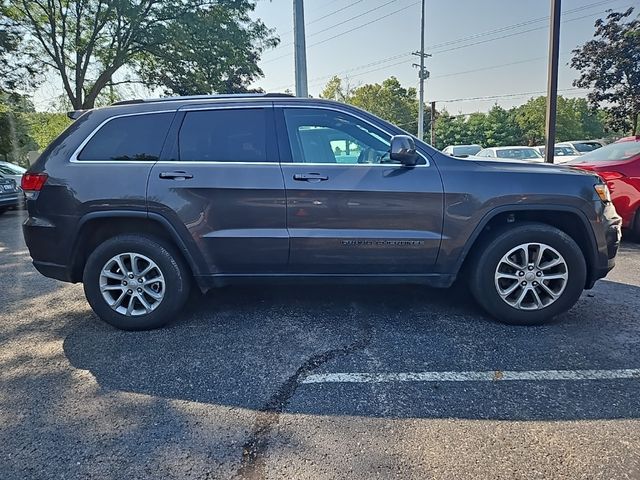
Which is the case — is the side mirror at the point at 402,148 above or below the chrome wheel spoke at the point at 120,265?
above

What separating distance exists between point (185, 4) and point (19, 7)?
20.5 feet

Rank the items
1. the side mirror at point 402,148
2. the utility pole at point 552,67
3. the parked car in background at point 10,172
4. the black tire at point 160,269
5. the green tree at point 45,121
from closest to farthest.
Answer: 1. the side mirror at point 402,148
2. the black tire at point 160,269
3. the utility pole at point 552,67
4. the parked car in background at point 10,172
5. the green tree at point 45,121

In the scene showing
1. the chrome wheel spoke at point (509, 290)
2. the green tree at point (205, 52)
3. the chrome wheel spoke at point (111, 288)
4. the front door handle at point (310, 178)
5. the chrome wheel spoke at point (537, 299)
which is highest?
the green tree at point (205, 52)

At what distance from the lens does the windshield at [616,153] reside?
6.40 m

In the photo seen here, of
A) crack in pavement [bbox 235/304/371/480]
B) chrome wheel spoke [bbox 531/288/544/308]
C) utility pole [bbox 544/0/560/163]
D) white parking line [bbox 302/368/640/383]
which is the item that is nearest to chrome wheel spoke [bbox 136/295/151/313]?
crack in pavement [bbox 235/304/371/480]

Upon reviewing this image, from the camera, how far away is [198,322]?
3676mm

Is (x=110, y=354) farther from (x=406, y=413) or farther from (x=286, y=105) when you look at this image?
(x=286, y=105)

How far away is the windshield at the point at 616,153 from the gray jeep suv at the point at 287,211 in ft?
12.3

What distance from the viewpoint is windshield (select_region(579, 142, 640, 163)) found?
21.0 ft

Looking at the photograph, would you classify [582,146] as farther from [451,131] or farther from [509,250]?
[451,131]

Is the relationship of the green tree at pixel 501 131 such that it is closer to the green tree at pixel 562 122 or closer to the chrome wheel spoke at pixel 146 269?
the green tree at pixel 562 122

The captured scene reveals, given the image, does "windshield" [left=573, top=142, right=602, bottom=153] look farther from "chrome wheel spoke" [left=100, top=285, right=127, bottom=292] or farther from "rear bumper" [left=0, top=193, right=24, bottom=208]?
"rear bumper" [left=0, top=193, right=24, bottom=208]

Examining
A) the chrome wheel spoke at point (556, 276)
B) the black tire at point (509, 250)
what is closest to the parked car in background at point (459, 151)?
the black tire at point (509, 250)

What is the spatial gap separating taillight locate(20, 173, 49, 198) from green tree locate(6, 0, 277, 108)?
1422 centimetres
